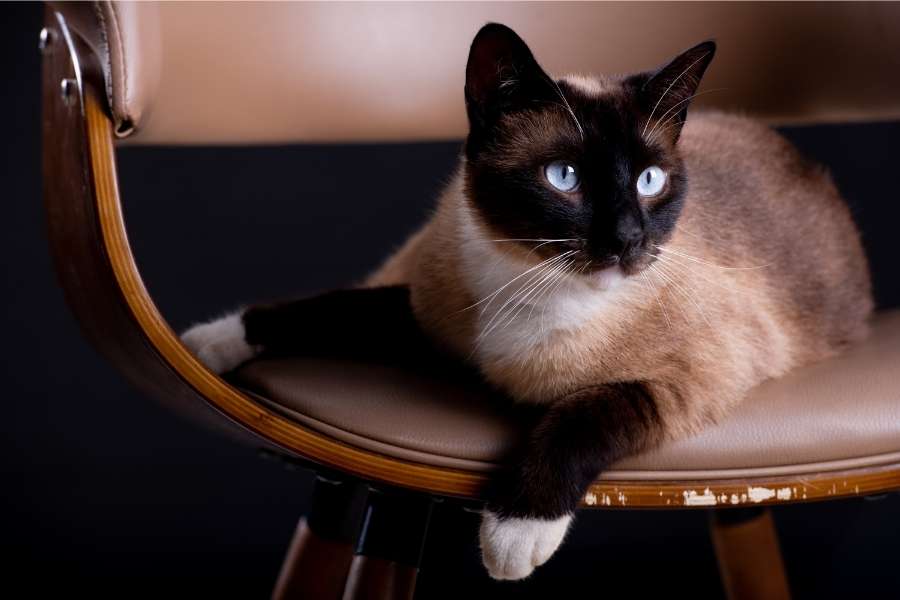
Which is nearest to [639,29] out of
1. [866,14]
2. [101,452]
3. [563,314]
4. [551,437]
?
[866,14]

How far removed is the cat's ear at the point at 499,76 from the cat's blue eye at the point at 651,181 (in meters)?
0.12

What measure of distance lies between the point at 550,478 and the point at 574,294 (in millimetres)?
207

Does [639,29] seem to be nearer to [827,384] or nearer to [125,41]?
[827,384]

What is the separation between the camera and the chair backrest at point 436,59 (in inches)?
55.1

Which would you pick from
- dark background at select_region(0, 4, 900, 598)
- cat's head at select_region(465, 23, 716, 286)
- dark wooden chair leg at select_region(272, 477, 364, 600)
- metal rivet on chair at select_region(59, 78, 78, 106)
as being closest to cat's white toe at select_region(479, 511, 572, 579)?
cat's head at select_region(465, 23, 716, 286)

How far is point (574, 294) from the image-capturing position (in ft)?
3.59

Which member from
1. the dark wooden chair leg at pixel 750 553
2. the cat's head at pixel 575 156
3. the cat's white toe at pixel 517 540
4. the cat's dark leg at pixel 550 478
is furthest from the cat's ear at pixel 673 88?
the dark wooden chair leg at pixel 750 553

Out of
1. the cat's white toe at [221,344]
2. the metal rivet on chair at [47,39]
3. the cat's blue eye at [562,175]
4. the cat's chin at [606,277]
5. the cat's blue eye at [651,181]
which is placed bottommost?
the cat's white toe at [221,344]

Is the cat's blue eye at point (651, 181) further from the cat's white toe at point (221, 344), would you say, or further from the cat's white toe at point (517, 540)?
the cat's white toe at point (221, 344)

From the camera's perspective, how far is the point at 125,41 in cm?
97

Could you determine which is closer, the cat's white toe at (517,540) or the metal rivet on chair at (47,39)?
the cat's white toe at (517,540)

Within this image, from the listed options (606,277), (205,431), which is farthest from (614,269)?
(205,431)

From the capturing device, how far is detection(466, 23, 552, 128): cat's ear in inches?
39.1

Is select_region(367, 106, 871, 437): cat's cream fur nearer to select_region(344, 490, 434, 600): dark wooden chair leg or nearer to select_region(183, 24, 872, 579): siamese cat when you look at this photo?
select_region(183, 24, 872, 579): siamese cat
